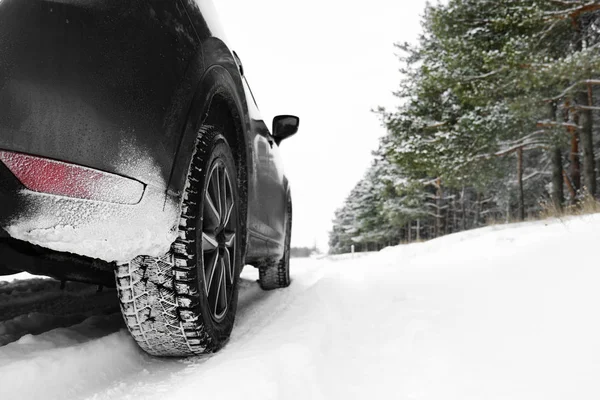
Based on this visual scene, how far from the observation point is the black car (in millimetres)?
959

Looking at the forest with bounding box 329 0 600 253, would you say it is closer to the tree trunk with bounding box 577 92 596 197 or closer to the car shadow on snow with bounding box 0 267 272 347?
the tree trunk with bounding box 577 92 596 197

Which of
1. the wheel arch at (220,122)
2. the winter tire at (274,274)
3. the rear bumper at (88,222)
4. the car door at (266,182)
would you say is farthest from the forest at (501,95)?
the rear bumper at (88,222)

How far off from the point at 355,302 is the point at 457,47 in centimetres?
904

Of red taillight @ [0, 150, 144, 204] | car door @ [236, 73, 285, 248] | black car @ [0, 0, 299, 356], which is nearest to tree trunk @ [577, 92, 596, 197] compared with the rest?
car door @ [236, 73, 285, 248]

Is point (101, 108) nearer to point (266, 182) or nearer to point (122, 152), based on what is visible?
point (122, 152)

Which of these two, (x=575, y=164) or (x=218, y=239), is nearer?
(x=218, y=239)

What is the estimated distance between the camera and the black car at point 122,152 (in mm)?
959

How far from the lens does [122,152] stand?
1066 mm

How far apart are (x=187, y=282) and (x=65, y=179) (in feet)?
1.64

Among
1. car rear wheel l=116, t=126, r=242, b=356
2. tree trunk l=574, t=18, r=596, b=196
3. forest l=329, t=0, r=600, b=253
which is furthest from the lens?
tree trunk l=574, t=18, r=596, b=196

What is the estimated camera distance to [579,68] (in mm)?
7035

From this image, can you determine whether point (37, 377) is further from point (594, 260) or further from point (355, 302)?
point (594, 260)

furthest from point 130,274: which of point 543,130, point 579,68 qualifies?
point 543,130

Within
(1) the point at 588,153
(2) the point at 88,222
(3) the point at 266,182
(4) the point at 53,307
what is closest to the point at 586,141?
(1) the point at 588,153
